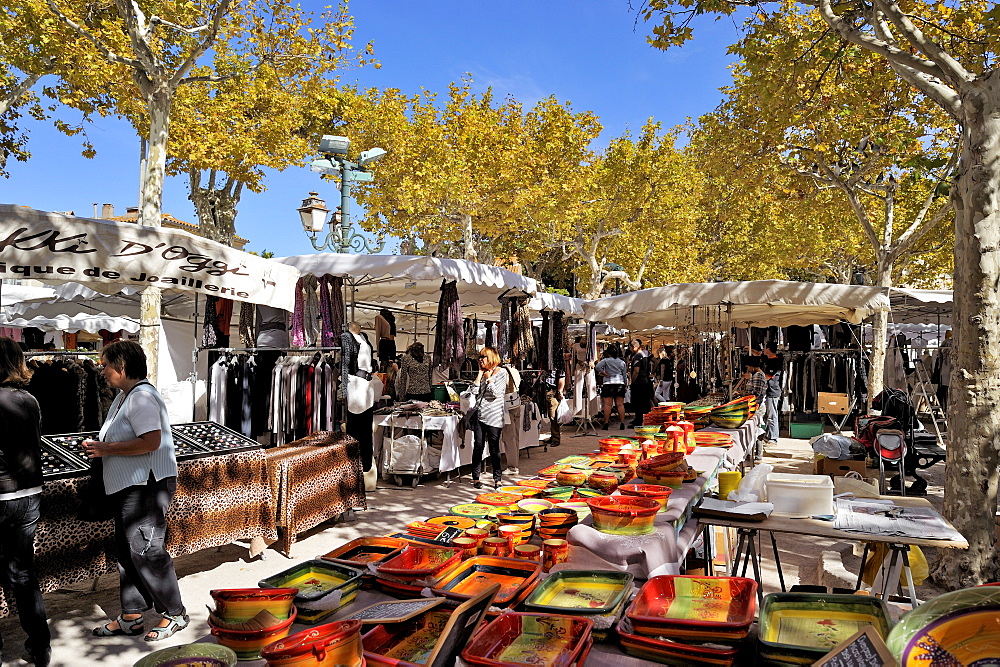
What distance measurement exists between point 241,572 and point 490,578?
3.67 metres

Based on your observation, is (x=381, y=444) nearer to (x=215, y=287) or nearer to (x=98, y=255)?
(x=215, y=287)

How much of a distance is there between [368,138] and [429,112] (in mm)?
2180

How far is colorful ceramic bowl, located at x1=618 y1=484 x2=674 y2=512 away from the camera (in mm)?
3301

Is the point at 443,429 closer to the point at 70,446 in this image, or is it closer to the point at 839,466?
the point at 70,446

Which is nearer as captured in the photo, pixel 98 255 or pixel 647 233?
pixel 98 255

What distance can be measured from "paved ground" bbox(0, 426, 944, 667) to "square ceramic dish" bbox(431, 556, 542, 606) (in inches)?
17.4

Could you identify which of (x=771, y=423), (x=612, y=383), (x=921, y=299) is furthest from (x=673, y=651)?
(x=612, y=383)

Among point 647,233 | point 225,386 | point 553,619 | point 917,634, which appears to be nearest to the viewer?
point 917,634

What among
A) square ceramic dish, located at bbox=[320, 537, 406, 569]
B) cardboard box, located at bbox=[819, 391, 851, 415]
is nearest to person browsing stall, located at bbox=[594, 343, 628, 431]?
cardboard box, located at bbox=[819, 391, 851, 415]

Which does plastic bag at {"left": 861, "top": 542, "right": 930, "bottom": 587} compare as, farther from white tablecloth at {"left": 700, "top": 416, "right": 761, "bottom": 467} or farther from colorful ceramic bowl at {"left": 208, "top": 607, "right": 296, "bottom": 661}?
colorful ceramic bowl at {"left": 208, "top": 607, "right": 296, "bottom": 661}

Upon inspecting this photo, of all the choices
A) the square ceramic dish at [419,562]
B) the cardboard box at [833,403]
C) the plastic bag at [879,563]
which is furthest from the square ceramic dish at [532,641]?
the cardboard box at [833,403]

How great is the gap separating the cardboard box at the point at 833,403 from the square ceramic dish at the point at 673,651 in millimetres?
11219

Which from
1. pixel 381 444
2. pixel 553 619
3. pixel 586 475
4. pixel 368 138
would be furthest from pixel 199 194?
pixel 553 619

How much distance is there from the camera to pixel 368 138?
2122cm
